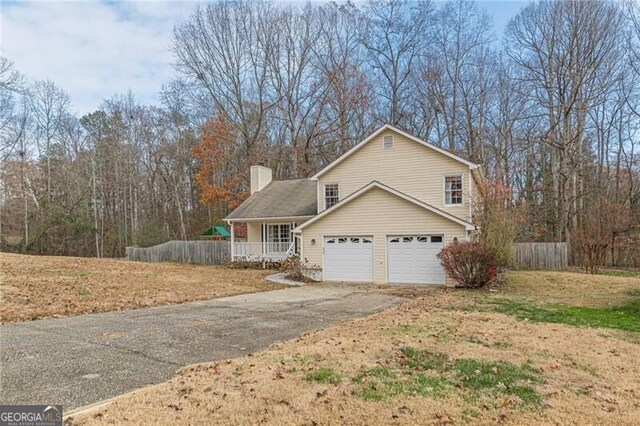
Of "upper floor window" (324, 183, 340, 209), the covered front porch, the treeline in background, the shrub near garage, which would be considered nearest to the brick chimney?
the covered front porch

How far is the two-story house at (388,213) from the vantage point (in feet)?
54.6

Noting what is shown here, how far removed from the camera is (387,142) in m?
20.0

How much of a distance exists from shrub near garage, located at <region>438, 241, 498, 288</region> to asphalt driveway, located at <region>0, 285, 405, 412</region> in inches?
157

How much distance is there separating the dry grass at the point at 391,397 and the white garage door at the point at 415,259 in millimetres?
8183

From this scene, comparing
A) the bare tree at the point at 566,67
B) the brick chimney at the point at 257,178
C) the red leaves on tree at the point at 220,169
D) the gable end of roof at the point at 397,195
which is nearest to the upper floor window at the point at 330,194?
the gable end of roof at the point at 397,195

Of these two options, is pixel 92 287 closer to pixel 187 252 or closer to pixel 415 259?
pixel 415 259

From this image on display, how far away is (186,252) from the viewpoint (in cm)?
2808

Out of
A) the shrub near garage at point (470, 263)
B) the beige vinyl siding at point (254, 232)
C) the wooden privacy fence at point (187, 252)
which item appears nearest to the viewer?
the shrub near garage at point (470, 263)

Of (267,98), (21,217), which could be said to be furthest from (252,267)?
(21,217)

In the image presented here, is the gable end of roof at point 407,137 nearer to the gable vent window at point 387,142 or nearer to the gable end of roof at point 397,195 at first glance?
the gable vent window at point 387,142

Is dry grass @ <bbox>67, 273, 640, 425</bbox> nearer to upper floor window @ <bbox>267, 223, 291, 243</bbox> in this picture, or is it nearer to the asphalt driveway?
the asphalt driveway

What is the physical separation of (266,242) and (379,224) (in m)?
8.76

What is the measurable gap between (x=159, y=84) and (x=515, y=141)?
27776 mm

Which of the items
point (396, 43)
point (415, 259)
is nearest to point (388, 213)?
point (415, 259)
